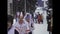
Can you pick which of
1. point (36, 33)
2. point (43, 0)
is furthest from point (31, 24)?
point (43, 0)

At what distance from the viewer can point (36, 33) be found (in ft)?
7.04

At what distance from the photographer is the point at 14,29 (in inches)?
84.2

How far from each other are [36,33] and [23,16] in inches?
7.9

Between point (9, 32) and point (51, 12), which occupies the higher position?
point (51, 12)

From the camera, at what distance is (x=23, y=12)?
2133 mm

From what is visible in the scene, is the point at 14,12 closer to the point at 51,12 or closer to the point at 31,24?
the point at 31,24

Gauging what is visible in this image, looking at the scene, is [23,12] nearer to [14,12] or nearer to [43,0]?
[14,12]
